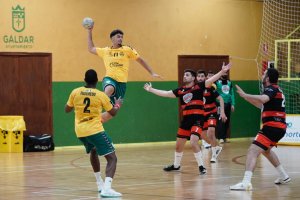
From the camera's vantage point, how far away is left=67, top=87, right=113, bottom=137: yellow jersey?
1241cm

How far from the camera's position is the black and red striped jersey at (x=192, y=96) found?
16.5 metres

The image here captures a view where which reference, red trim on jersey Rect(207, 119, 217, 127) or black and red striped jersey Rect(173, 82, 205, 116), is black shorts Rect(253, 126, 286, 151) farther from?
red trim on jersey Rect(207, 119, 217, 127)

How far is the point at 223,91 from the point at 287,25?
210 inches

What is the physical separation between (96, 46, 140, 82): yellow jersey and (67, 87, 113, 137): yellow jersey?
4.77 metres

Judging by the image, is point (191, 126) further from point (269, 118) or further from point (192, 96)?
point (269, 118)

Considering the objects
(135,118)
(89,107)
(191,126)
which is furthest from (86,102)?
(135,118)

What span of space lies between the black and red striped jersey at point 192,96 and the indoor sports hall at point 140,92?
31 mm

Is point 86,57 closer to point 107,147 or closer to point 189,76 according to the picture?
point 189,76

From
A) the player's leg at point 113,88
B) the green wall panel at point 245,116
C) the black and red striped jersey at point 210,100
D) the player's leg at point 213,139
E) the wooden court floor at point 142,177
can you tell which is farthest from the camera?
the green wall panel at point 245,116

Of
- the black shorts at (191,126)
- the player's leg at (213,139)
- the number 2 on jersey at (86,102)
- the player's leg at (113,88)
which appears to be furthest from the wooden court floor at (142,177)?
the player's leg at (113,88)

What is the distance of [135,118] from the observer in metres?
27.7

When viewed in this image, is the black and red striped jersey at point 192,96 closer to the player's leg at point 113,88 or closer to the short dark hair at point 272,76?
the player's leg at point 113,88

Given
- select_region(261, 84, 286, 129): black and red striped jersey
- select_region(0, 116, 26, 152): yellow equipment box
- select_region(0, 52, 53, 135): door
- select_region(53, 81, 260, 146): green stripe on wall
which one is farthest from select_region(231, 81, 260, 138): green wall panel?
select_region(261, 84, 286, 129): black and red striped jersey

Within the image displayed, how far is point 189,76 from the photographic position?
53.5 ft
